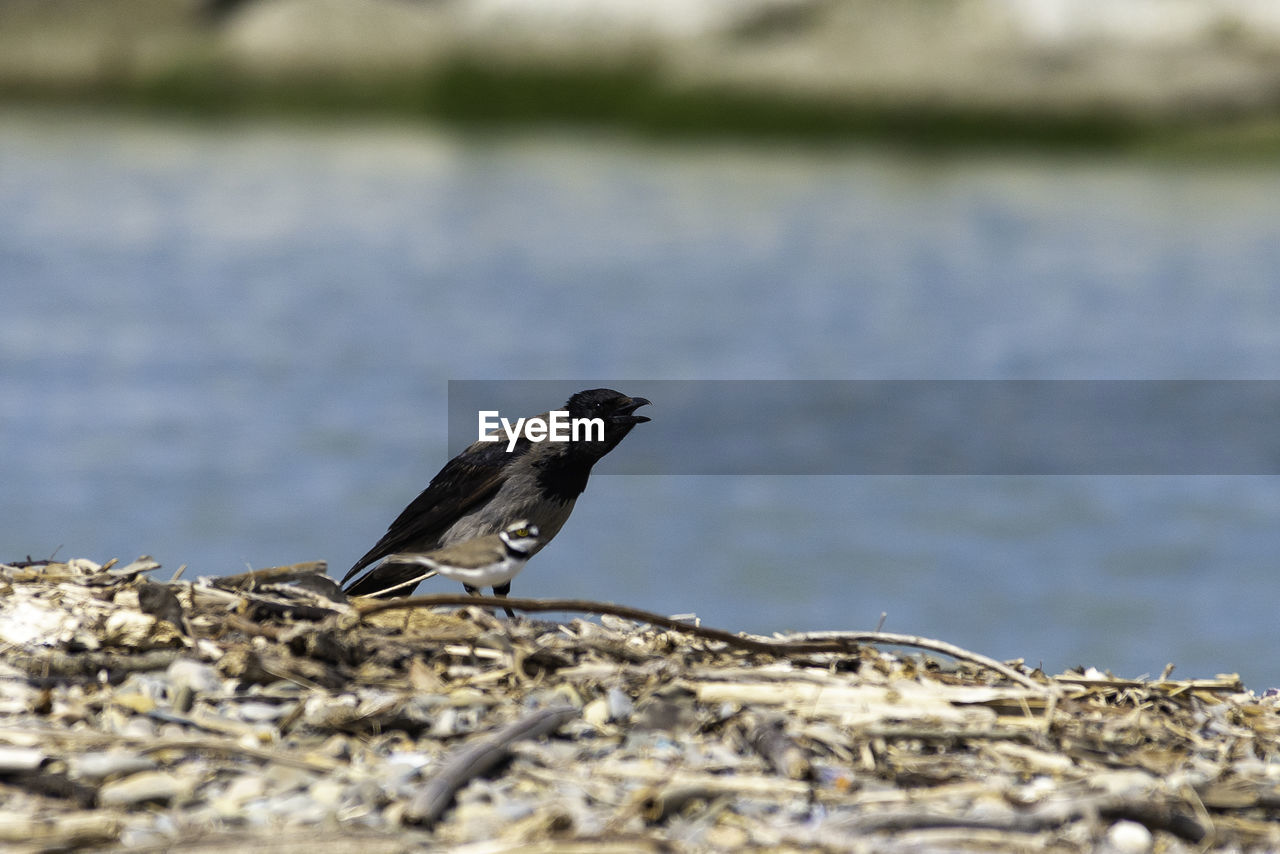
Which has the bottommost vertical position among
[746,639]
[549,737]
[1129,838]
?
[1129,838]

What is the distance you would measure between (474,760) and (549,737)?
39 centimetres

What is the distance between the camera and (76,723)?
180 inches

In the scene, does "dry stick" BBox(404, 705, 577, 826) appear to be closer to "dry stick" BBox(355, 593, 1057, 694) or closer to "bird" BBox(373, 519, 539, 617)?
"dry stick" BBox(355, 593, 1057, 694)

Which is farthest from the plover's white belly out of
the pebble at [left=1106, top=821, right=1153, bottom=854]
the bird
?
the pebble at [left=1106, top=821, right=1153, bottom=854]

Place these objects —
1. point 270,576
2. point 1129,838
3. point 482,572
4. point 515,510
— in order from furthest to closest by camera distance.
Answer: point 515,510
point 482,572
point 270,576
point 1129,838

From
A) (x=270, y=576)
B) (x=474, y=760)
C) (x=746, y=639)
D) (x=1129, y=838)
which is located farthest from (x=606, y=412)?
(x=1129, y=838)

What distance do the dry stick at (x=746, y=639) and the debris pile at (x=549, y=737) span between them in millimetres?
15

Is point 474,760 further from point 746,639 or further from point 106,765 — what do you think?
point 746,639

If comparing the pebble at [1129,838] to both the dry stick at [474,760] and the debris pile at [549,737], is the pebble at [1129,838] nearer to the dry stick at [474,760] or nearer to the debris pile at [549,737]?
the debris pile at [549,737]

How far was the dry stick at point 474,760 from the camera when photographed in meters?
3.91

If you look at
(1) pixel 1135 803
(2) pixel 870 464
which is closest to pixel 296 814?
(1) pixel 1135 803

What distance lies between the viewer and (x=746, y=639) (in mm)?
5152

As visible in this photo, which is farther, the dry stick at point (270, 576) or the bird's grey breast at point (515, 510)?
the bird's grey breast at point (515, 510)

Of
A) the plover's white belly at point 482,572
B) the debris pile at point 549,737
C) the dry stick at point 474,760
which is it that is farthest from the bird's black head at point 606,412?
the dry stick at point 474,760
